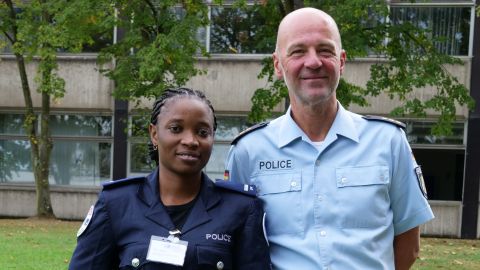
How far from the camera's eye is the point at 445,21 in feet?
50.1

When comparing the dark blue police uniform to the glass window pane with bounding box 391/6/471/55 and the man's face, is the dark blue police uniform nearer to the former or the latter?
the man's face

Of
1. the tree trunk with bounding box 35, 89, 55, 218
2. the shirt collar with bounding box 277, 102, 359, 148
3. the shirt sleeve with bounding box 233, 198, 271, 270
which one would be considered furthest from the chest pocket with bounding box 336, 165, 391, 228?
the tree trunk with bounding box 35, 89, 55, 218

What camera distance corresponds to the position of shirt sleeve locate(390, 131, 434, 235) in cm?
267

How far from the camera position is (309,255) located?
2568 mm

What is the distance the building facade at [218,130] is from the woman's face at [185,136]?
11747 millimetres

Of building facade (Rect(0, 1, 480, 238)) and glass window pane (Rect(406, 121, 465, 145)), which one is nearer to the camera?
building facade (Rect(0, 1, 480, 238))

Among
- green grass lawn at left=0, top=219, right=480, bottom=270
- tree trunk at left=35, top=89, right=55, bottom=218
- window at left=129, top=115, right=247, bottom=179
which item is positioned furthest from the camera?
window at left=129, top=115, right=247, bottom=179

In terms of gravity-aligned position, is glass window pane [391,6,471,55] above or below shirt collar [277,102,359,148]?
above

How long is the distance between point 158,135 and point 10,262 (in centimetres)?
662

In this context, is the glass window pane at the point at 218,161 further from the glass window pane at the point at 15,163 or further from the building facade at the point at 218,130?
the glass window pane at the point at 15,163

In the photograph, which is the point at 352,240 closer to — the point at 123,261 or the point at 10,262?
the point at 123,261

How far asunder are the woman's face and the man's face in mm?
380

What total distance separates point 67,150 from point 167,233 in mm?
15280

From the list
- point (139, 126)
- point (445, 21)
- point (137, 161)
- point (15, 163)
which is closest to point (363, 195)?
point (139, 126)
